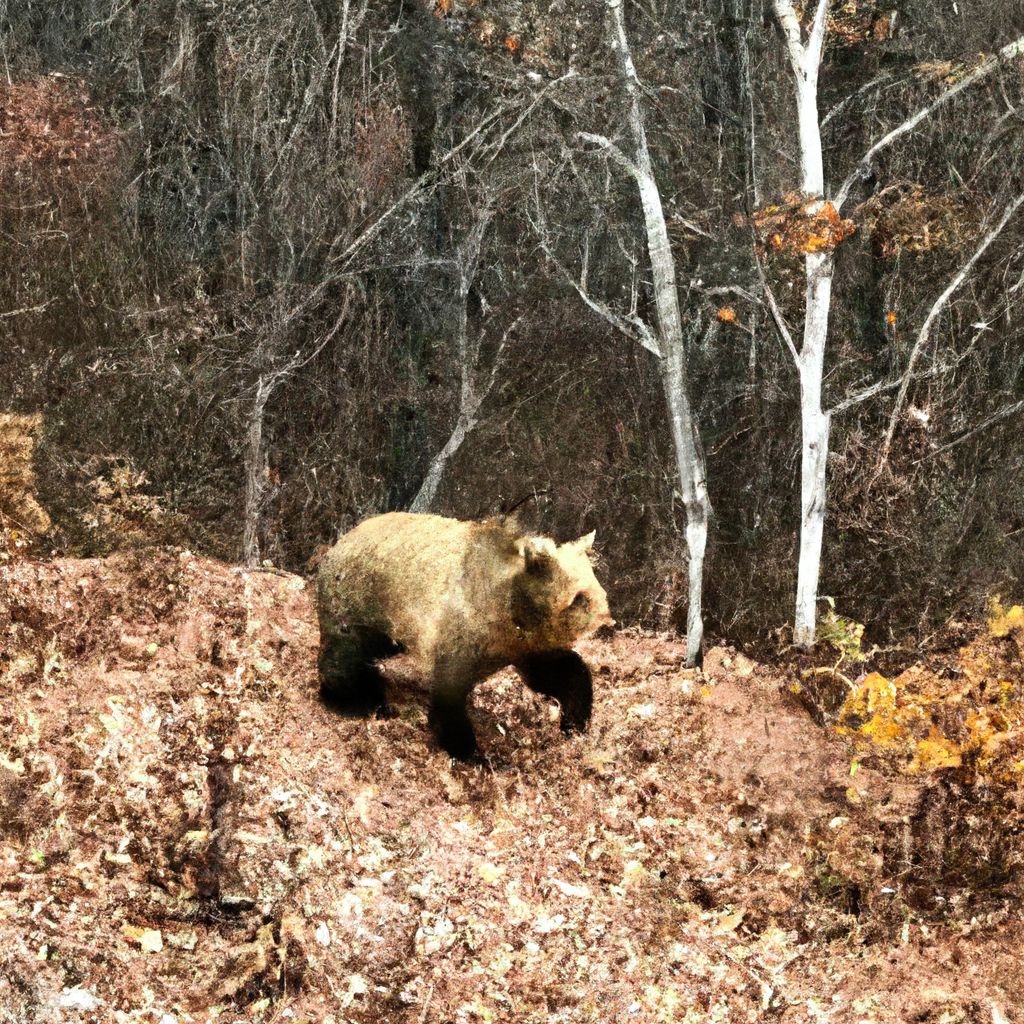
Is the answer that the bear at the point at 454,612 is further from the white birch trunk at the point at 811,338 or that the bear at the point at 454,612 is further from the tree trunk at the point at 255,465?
the tree trunk at the point at 255,465

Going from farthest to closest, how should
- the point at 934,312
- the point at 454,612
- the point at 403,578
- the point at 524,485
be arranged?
the point at 524,485, the point at 934,312, the point at 403,578, the point at 454,612

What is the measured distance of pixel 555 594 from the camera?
6887mm

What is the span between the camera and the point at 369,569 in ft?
24.5

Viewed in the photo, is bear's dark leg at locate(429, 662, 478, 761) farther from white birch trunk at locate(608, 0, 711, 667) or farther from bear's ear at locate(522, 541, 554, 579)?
white birch trunk at locate(608, 0, 711, 667)

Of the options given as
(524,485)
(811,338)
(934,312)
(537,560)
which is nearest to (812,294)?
(811,338)

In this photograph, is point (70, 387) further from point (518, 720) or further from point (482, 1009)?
point (482, 1009)

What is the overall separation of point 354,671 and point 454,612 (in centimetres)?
100

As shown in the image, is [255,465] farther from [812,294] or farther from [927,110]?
[927,110]

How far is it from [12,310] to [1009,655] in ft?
24.7

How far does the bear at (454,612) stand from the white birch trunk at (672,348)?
45.2 inches

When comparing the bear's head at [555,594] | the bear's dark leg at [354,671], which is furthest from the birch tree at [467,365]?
the bear's head at [555,594]

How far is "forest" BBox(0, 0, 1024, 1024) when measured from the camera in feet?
22.1

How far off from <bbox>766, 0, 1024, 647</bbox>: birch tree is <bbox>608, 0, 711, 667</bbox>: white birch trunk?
2.19ft

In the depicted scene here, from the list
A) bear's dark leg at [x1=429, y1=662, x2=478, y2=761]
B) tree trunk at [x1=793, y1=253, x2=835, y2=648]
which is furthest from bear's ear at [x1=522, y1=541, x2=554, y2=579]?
tree trunk at [x1=793, y1=253, x2=835, y2=648]
